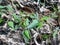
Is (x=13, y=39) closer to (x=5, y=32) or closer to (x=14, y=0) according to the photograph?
(x=5, y=32)

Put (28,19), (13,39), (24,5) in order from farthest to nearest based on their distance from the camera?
1. (24,5)
2. (28,19)
3. (13,39)

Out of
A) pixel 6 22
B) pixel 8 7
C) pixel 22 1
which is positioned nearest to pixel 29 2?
pixel 22 1

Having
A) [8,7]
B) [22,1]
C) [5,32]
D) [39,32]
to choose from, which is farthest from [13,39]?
[22,1]

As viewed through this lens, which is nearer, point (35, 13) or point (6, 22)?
point (6, 22)

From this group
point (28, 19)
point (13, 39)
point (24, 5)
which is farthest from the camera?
point (24, 5)

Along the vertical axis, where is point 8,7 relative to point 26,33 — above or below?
above

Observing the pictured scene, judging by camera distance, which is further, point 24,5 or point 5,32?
point 24,5

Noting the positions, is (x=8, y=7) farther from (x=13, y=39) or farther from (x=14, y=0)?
(x=13, y=39)

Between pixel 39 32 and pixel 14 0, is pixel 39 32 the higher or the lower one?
the lower one
